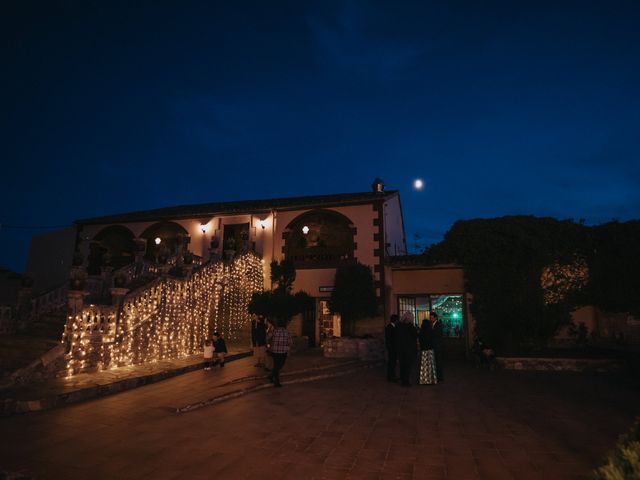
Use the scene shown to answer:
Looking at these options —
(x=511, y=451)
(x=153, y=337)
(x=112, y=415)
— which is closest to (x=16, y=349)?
(x=153, y=337)

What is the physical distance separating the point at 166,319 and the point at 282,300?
4.57 meters

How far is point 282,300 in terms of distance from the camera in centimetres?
1424

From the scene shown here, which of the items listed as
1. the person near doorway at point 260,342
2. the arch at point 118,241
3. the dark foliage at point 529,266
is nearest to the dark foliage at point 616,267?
the dark foliage at point 529,266

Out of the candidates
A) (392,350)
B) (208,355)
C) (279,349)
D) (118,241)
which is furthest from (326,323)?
(118,241)

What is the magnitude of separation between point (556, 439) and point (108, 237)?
19796mm

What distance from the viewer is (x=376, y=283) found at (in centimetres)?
1503

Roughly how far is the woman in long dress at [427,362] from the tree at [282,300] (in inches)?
234

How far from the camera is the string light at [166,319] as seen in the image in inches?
330

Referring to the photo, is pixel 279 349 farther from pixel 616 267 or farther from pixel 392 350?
pixel 616 267

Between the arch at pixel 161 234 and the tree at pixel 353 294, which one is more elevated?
the arch at pixel 161 234

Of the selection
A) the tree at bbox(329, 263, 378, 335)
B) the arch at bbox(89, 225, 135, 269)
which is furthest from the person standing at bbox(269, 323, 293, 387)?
the arch at bbox(89, 225, 135, 269)

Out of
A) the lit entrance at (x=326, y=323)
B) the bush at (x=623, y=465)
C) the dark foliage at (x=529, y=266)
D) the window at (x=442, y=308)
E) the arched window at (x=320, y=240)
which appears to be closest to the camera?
the bush at (x=623, y=465)

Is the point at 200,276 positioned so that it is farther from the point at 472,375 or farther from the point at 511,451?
the point at 511,451

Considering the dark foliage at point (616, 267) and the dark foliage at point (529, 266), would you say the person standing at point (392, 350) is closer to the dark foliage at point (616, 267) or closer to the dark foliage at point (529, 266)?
the dark foliage at point (529, 266)
